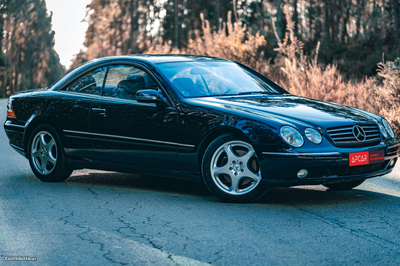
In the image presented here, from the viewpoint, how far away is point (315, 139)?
20.8ft

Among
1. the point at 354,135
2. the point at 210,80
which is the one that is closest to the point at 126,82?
the point at 210,80

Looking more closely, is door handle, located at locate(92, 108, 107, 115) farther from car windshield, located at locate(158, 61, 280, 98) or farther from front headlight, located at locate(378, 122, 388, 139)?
front headlight, located at locate(378, 122, 388, 139)

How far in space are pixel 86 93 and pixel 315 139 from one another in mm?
3060

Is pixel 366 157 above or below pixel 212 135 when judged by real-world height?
below

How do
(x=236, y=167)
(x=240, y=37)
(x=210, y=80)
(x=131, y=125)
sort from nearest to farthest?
(x=236, y=167) < (x=131, y=125) < (x=210, y=80) < (x=240, y=37)

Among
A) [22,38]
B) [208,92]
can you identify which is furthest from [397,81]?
[22,38]

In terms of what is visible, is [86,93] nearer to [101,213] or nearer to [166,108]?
[166,108]

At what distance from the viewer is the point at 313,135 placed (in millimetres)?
6348

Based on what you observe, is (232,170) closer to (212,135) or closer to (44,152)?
(212,135)

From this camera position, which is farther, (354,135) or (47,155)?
(47,155)

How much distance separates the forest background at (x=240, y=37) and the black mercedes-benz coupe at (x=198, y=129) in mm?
4734

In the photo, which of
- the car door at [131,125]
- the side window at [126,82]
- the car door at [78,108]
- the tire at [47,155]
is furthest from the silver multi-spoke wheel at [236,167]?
the tire at [47,155]

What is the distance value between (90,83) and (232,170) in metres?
2.44

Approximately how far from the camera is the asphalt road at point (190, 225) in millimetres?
4809
